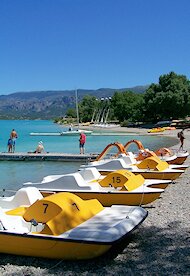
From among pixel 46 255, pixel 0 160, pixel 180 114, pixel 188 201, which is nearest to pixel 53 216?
pixel 46 255

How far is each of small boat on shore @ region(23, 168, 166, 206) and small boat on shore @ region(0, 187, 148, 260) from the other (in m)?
Result: 2.75

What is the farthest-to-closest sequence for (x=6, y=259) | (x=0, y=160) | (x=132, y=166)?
(x=0, y=160), (x=132, y=166), (x=6, y=259)

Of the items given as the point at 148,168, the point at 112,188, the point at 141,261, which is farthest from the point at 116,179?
the point at 141,261

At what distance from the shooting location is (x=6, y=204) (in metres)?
10.1

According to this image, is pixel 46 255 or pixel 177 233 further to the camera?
pixel 177 233

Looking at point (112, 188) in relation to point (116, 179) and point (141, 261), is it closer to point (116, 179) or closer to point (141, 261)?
point (116, 179)

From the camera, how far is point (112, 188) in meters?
12.8

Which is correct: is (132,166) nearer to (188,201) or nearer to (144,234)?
(188,201)

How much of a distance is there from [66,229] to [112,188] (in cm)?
512

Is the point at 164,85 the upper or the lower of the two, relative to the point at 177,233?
upper

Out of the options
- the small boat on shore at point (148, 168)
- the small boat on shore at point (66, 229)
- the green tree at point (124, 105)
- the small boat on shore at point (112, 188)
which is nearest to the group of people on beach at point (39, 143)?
the small boat on shore at point (148, 168)

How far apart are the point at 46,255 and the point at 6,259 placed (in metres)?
0.89

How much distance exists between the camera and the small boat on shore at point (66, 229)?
7.40 metres

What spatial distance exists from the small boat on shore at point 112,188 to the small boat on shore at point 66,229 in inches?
108
